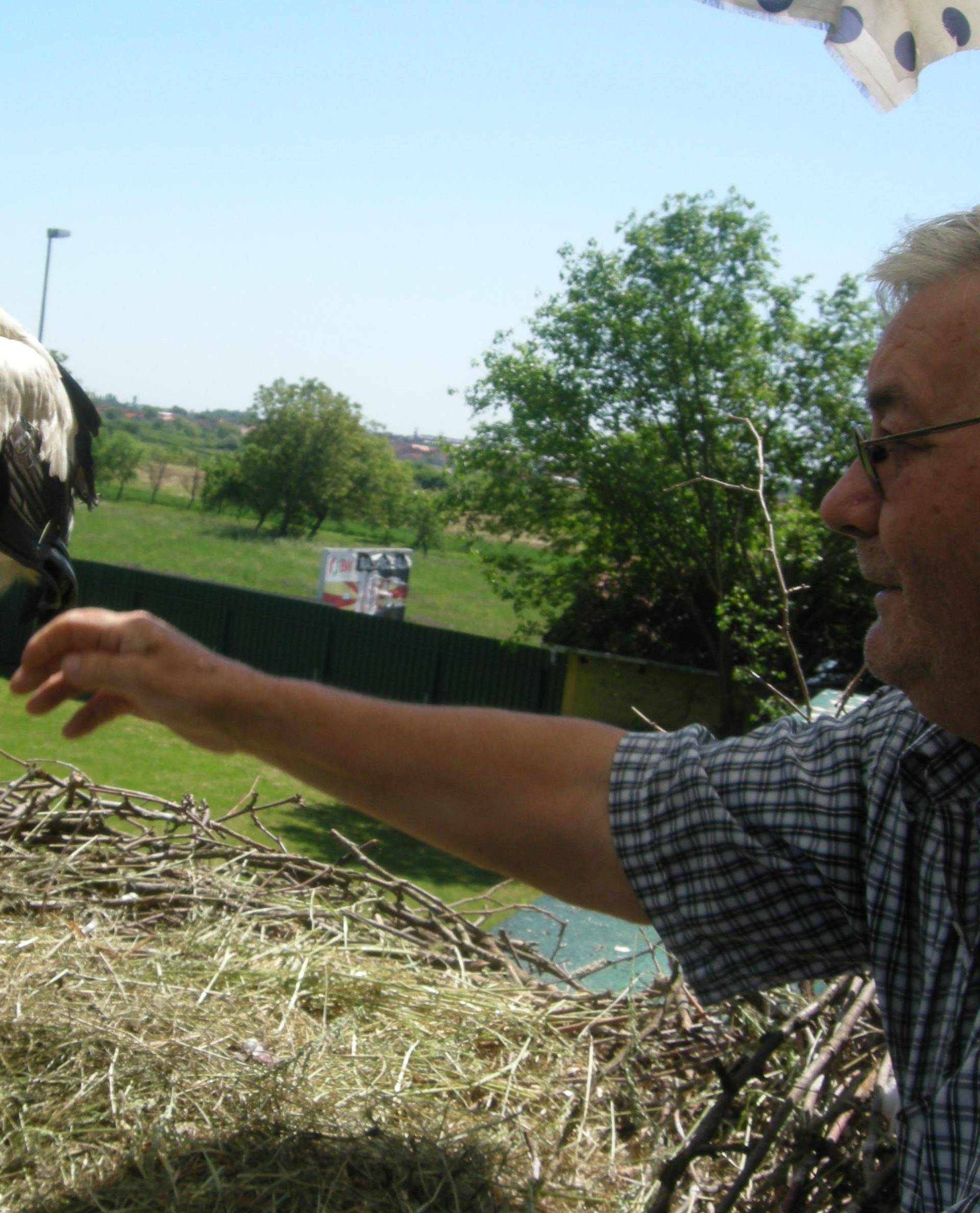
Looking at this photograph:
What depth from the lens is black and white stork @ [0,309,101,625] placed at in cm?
385

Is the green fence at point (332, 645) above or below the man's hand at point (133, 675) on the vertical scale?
below

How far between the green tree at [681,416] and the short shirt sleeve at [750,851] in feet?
42.1

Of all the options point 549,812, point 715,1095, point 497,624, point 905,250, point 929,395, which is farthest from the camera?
point 497,624

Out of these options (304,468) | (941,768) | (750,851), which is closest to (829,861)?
(750,851)

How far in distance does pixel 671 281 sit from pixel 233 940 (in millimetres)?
14216

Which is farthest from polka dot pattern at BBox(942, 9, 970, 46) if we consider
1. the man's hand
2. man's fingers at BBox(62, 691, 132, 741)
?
man's fingers at BBox(62, 691, 132, 741)

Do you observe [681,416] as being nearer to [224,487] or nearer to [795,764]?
[795,764]

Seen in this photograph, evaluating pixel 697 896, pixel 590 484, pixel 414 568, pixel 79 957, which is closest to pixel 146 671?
pixel 697 896

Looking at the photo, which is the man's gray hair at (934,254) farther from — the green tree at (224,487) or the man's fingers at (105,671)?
the green tree at (224,487)

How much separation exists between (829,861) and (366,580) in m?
22.3

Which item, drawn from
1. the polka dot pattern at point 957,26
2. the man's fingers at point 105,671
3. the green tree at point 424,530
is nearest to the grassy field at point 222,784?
the polka dot pattern at point 957,26

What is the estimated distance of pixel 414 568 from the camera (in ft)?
140

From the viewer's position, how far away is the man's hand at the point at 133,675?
4.98 ft

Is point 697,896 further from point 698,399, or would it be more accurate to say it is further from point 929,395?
point 698,399
